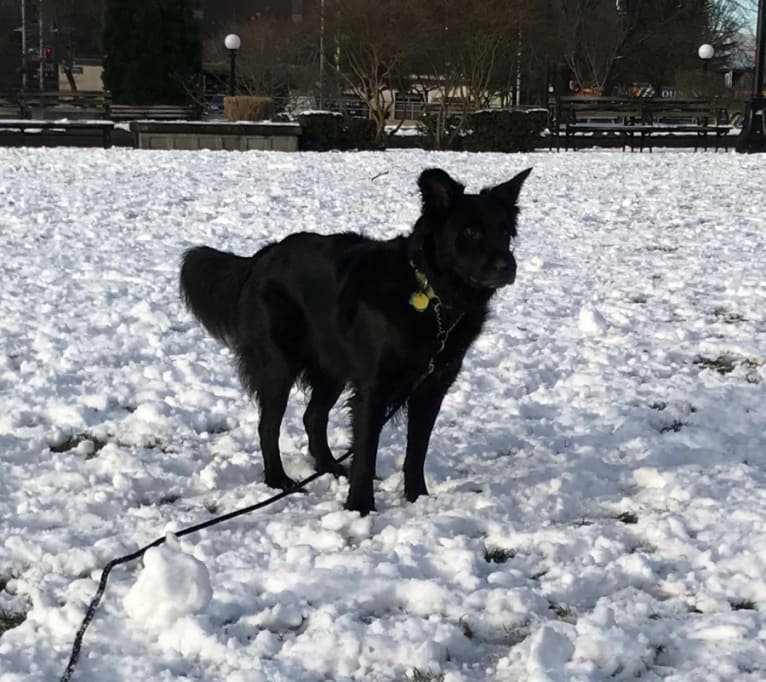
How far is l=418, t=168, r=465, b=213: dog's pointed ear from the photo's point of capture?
351 centimetres

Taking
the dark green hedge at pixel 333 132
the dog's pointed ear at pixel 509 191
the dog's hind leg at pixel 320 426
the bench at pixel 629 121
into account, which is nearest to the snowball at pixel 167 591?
the dog's hind leg at pixel 320 426

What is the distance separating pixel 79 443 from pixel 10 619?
5.09ft

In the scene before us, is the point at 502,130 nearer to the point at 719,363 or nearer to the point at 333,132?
the point at 333,132

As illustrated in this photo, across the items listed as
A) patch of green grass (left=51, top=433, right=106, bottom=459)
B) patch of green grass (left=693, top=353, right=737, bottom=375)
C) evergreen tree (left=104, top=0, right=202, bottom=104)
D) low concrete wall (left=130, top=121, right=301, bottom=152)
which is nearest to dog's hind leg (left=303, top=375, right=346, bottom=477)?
patch of green grass (left=51, top=433, right=106, bottom=459)

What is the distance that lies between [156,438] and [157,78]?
36613 millimetres

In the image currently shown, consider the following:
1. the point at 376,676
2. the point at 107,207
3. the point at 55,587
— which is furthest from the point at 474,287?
the point at 107,207

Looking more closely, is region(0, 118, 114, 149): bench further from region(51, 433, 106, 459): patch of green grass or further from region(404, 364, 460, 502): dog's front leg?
region(404, 364, 460, 502): dog's front leg

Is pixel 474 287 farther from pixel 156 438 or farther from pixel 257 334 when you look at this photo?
pixel 156 438

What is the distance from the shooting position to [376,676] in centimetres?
269

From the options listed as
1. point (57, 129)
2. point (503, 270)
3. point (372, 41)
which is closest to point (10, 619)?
point (503, 270)

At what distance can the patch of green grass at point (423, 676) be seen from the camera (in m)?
2.67

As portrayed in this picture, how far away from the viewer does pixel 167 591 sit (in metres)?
2.93

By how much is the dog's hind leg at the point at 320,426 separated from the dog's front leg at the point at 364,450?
1.50 feet

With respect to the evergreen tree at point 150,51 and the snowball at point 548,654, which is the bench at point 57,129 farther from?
the snowball at point 548,654
